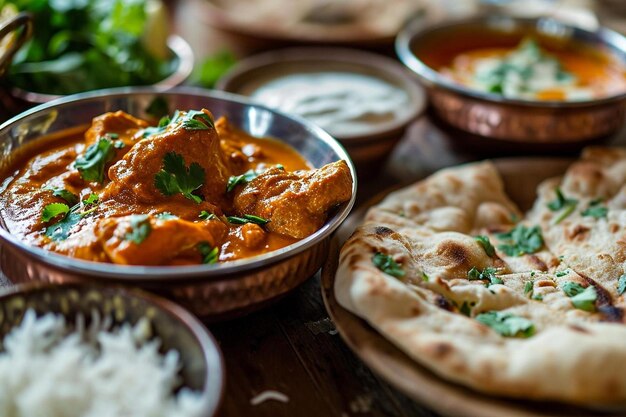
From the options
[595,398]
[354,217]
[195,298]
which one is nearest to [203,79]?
[354,217]

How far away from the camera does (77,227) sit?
2574mm

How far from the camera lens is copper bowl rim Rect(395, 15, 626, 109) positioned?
3.88 metres

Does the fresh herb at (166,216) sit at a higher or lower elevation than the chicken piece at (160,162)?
lower

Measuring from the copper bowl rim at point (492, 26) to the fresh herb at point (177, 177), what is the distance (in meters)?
1.86

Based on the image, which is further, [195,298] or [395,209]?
[395,209]

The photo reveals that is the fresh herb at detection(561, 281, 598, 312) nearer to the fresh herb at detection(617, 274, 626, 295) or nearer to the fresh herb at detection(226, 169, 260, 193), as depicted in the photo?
the fresh herb at detection(617, 274, 626, 295)

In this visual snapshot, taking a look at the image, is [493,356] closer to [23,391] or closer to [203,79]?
[23,391]

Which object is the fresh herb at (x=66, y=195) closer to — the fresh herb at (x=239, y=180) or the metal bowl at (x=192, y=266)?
the metal bowl at (x=192, y=266)

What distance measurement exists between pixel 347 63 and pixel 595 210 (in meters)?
1.99

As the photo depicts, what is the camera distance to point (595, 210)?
129 inches

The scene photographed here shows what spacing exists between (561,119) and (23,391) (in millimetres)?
3107

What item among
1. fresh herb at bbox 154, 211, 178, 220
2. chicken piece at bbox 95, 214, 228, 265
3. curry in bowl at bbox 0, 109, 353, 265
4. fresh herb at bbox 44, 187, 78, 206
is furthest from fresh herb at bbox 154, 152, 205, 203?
fresh herb at bbox 44, 187, 78, 206

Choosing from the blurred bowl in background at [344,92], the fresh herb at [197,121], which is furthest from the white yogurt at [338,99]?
the fresh herb at [197,121]

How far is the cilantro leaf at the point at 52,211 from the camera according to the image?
2.64 metres
